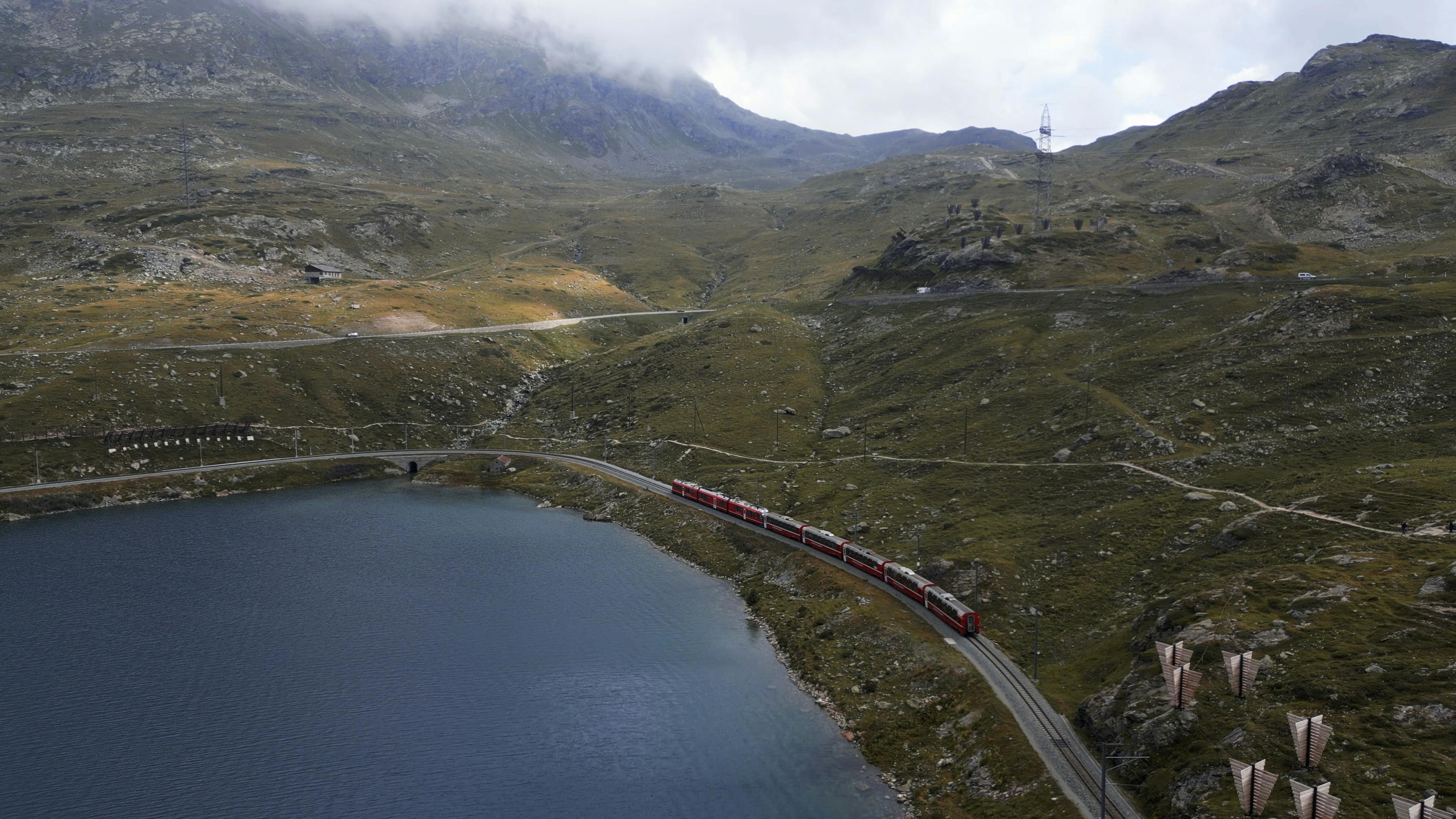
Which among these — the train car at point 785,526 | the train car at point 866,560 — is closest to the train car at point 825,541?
the train car at point 866,560

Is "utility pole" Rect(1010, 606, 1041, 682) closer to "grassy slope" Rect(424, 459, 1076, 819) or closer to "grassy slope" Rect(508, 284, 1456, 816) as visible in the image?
"grassy slope" Rect(508, 284, 1456, 816)

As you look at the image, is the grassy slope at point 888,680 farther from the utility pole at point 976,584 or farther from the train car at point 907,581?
the utility pole at point 976,584

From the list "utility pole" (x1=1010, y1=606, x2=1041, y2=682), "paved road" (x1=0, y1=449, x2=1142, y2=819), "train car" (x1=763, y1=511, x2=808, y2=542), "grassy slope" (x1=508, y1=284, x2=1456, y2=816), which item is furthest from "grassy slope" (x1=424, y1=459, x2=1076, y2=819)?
"grassy slope" (x1=508, y1=284, x2=1456, y2=816)

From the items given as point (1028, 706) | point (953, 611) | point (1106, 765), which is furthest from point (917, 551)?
point (1106, 765)

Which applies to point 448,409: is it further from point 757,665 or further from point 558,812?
point 558,812

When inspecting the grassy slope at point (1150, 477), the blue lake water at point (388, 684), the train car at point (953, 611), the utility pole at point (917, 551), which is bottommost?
the blue lake water at point (388, 684)

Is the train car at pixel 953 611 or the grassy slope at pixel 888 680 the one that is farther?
the train car at pixel 953 611
